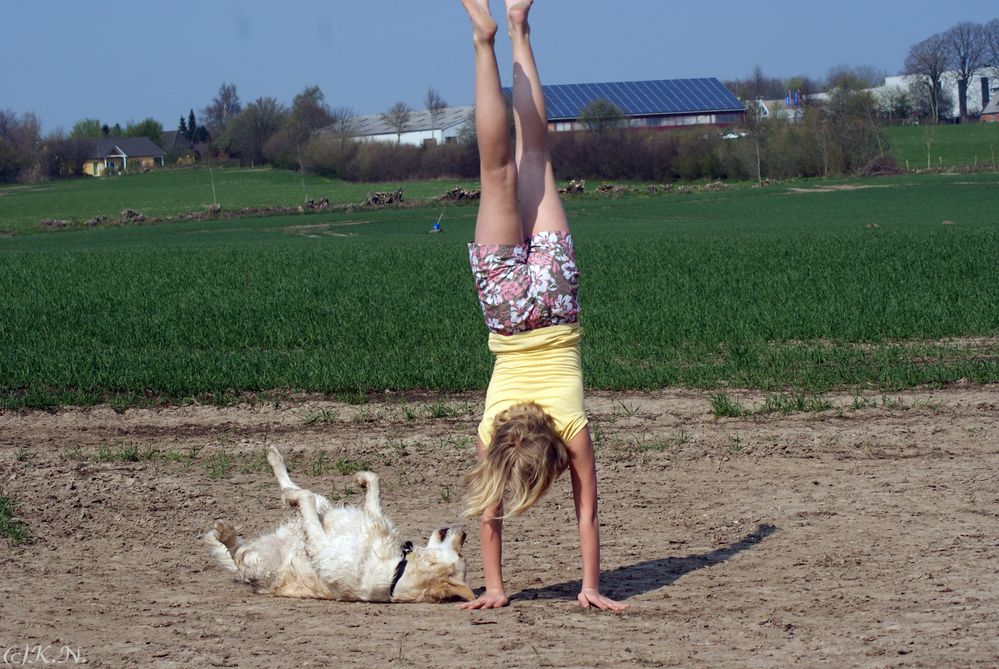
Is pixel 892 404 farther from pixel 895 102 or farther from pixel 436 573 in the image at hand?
pixel 895 102

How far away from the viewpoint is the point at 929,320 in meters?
15.3

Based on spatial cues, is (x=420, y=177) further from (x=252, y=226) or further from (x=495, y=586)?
(x=495, y=586)

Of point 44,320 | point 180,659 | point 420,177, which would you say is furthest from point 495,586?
Answer: point 420,177

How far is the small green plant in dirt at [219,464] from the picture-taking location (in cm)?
891

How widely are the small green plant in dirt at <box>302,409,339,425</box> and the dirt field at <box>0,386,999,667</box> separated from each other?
2.1 inches

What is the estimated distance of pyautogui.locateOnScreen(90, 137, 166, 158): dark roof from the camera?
5532 inches

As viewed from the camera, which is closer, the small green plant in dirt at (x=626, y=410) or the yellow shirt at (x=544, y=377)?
the yellow shirt at (x=544, y=377)

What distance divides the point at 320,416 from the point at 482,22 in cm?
655

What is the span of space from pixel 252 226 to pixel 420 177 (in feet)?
132

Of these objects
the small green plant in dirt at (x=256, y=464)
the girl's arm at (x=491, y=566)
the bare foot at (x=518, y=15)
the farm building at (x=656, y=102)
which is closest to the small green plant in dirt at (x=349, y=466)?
the small green plant in dirt at (x=256, y=464)

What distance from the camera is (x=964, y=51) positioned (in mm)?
119125

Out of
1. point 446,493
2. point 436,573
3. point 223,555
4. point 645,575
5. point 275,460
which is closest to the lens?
point 436,573

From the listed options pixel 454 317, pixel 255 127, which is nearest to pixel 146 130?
pixel 255 127

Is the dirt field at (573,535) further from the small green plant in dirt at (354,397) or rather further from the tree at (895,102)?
the tree at (895,102)
